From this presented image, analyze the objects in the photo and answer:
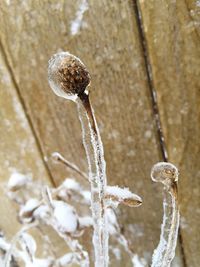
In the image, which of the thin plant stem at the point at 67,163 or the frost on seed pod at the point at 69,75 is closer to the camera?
the frost on seed pod at the point at 69,75

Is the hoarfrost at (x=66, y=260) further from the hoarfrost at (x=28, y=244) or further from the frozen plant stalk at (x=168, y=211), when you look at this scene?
the frozen plant stalk at (x=168, y=211)

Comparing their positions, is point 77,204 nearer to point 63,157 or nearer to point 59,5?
point 63,157

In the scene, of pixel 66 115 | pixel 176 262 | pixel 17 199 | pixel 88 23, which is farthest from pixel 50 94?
pixel 176 262

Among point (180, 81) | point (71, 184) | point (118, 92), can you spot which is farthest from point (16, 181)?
point (180, 81)

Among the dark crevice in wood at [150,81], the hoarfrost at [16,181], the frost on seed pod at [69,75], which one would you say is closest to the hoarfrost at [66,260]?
the hoarfrost at [16,181]

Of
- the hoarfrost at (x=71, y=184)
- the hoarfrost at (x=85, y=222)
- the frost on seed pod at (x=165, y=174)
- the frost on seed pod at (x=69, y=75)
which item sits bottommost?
the frost on seed pod at (x=165, y=174)

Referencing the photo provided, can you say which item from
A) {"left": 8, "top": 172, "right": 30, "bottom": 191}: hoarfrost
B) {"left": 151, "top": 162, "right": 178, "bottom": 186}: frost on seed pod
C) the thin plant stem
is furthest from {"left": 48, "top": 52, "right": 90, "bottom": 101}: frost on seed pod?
{"left": 8, "top": 172, "right": 30, "bottom": 191}: hoarfrost

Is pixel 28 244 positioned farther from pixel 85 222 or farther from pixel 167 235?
pixel 167 235
